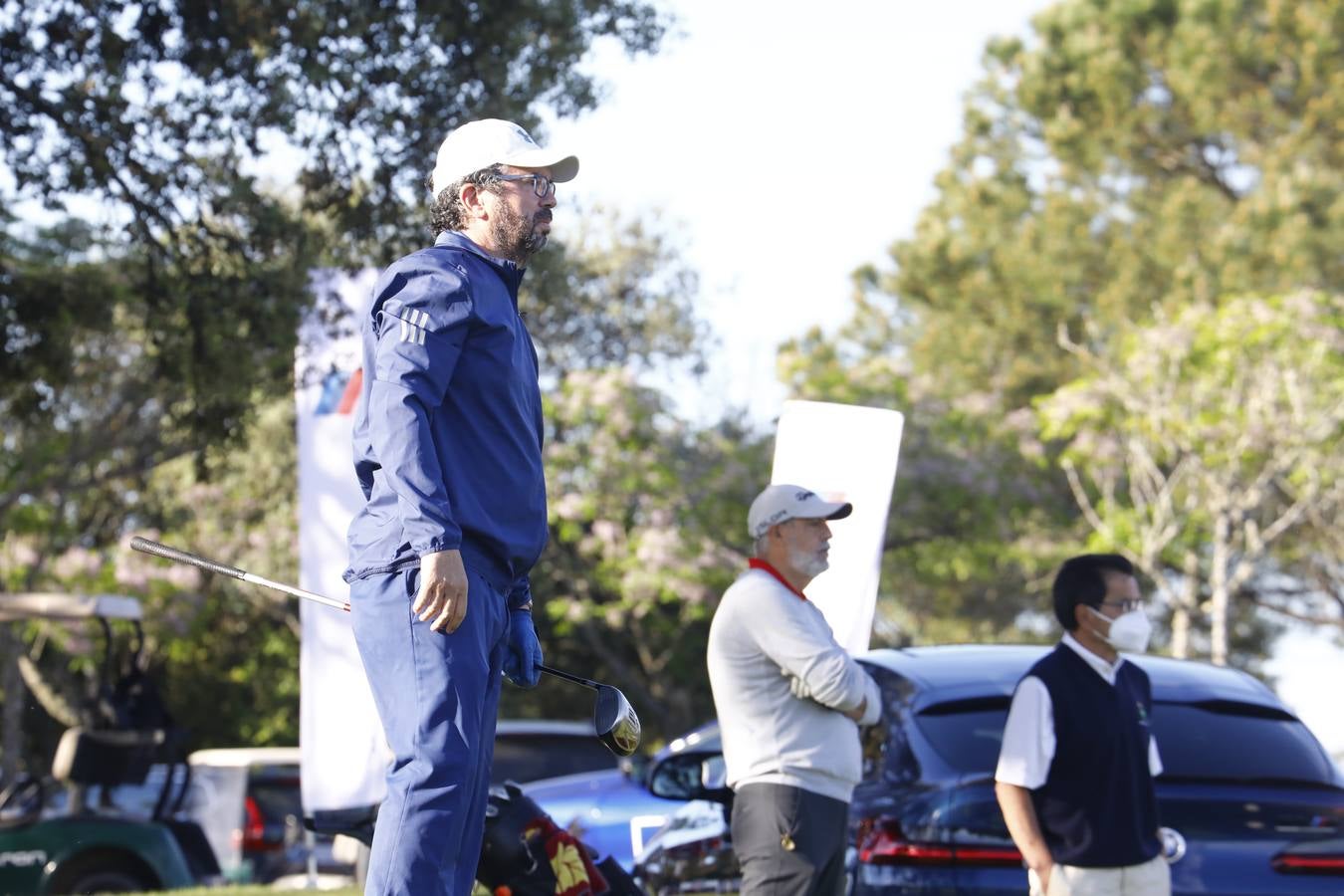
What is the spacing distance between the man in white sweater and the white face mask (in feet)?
2.51

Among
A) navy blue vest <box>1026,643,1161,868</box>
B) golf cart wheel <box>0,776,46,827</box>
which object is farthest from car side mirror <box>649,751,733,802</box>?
golf cart wheel <box>0,776,46,827</box>

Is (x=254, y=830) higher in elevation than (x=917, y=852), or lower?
lower

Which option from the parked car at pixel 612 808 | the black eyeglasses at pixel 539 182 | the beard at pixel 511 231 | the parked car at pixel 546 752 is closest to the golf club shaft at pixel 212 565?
the beard at pixel 511 231

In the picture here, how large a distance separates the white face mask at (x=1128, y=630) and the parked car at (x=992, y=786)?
601 mm

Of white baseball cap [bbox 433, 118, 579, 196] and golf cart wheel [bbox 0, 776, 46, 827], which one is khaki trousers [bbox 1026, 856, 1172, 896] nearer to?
white baseball cap [bbox 433, 118, 579, 196]

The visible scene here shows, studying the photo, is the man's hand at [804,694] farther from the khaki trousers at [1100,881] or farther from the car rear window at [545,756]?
the car rear window at [545,756]

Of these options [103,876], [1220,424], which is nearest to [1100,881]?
[103,876]

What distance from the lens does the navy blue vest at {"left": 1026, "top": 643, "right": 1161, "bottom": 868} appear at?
5391 millimetres

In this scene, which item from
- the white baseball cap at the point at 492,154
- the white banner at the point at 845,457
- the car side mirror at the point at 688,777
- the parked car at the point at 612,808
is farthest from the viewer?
the parked car at the point at 612,808

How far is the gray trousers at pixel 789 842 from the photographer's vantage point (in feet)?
17.3

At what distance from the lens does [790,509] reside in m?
5.73

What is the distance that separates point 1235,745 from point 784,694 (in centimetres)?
177

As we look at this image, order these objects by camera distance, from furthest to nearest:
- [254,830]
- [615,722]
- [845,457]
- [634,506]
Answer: [634,506]
[254,830]
[845,457]
[615,722]

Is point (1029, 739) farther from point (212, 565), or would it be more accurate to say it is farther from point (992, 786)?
point (212, 565)
